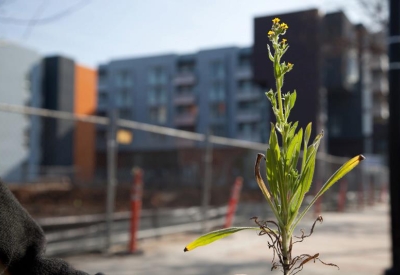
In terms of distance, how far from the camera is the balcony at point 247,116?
189ft

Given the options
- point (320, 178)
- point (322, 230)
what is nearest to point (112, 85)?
point (320, 178)

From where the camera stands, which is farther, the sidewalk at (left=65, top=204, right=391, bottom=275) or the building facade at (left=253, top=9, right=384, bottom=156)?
the building facade at (left=253, top=9, right=384, bottom=156)

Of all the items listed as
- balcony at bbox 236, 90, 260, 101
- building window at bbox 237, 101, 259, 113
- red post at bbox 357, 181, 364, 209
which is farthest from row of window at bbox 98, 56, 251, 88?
red post at bbox 357, 181, 364, 209

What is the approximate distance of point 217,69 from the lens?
6025cm

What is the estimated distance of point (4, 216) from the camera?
1221 mm

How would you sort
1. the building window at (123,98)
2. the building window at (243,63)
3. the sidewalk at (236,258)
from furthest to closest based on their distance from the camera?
the building window at (123,98) → the building window at (243,63) → the sidewalk at (236,258)

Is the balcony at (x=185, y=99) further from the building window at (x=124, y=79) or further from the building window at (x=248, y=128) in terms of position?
the building window at (x=248, y=128)

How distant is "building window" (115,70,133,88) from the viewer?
65.2 m

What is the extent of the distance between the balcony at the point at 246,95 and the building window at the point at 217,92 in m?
1.84

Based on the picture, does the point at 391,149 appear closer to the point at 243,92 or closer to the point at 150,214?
the point at 150,214

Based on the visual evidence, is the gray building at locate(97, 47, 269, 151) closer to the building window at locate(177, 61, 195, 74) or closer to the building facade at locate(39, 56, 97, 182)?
the building window at locate(177, 61, 195, 74)

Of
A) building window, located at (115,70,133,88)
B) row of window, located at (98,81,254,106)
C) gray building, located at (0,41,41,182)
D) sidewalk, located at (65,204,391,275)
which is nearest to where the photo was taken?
sidewalk, located at (65,204,391,275)

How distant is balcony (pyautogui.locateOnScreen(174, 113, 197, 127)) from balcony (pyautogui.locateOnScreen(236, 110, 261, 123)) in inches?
256

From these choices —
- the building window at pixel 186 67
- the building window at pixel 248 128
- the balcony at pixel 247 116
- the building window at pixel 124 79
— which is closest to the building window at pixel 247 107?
the balcony at pixel 247 116
